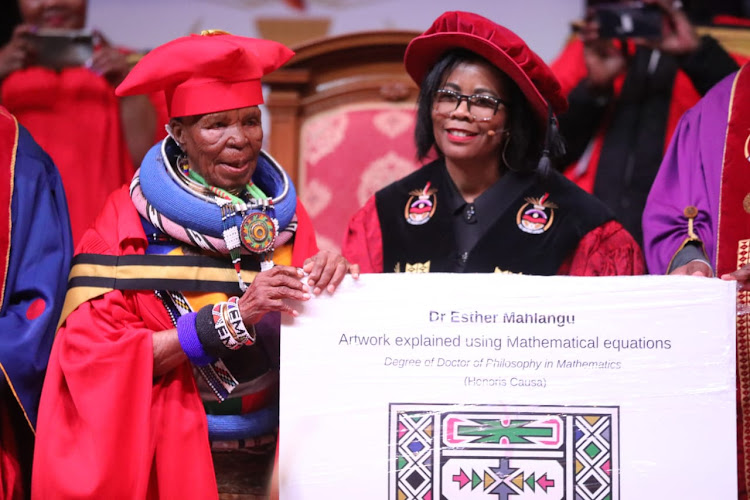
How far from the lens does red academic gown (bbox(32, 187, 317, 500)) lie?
2.73m

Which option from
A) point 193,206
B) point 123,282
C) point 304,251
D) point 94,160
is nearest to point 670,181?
point 304,251

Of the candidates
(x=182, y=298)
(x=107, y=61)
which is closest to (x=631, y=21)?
(x=107, y=61)

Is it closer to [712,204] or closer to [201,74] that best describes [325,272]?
[201,74]

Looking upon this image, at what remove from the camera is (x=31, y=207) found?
3062 millimetres

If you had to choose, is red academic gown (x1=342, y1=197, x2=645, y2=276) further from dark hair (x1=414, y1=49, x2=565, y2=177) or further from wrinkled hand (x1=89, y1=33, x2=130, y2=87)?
wrinkled hand (x1=89, y1=33, x2=130, y2=87)

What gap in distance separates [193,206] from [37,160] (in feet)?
2.09

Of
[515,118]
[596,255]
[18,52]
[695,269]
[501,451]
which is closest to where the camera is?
[501,451]

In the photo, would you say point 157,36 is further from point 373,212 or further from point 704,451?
point 704,451

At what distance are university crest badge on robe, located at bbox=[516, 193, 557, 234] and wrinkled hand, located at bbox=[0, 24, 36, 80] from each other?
227cm

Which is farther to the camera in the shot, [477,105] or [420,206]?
[420,206]

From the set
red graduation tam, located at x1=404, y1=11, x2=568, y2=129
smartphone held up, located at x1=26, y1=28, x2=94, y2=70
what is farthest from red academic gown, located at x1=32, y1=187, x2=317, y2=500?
smartphone held up, located at x1=26, y1=28, x2=94, y2=70

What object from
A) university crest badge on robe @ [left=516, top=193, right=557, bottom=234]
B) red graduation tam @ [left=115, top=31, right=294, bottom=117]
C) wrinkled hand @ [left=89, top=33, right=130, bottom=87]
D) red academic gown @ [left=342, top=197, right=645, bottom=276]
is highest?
wrinkled hand @ [left=89, top=33, right=130, bottom=87]

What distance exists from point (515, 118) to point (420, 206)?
40cm

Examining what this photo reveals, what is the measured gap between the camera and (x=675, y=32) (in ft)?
13.6
